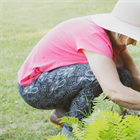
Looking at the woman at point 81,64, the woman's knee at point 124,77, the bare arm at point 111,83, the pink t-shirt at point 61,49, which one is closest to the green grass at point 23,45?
the woman at point 81,64

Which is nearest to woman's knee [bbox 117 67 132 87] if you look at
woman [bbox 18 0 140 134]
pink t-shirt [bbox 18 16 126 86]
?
woman [bbox 18 0 140 134]

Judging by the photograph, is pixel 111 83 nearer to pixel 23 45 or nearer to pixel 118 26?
pixel 118 26

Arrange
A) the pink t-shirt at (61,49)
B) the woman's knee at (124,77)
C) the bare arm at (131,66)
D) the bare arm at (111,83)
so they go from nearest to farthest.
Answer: the bare arm at (111,83)
the pink t-shirt at (61,49)
the woman's knee at (124,77)
the bare arm at (131,66)

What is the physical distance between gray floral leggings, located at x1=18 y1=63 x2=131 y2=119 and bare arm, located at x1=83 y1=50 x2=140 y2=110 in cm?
27

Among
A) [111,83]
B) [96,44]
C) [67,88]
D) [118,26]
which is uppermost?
[118,26]

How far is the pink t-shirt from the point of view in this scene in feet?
5.98

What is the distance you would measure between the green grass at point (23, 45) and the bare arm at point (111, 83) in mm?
901

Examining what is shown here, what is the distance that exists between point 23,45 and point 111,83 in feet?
12.0

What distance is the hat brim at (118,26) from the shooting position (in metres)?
1.70

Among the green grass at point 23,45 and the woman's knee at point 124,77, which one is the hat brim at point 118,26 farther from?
the green grass at point 23,45

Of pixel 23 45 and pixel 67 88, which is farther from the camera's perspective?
pixel 23 45

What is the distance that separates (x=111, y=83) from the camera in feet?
5.26

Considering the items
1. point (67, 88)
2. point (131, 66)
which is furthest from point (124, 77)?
point (67, 88)

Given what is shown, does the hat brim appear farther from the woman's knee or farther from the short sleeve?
the woman's knee
